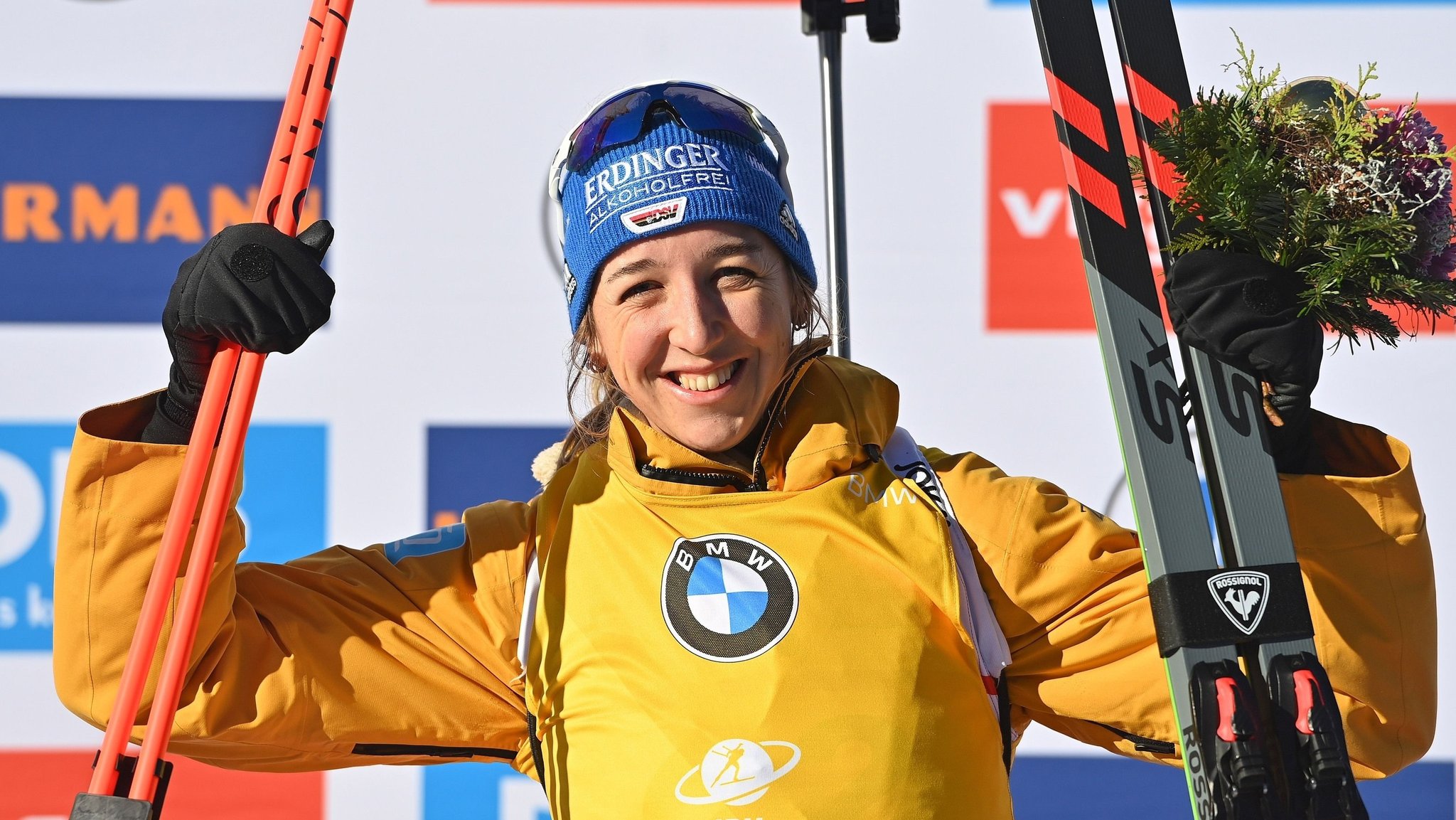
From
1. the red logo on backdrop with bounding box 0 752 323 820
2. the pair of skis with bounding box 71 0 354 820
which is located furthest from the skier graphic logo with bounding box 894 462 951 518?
the red logo on backdrop with bounding box 0 752 323 820

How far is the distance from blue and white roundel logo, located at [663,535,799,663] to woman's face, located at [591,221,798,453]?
4.5 inches

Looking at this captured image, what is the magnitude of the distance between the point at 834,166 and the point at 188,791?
1.74 metres

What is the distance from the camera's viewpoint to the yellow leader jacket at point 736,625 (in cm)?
111

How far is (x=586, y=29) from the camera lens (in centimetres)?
239

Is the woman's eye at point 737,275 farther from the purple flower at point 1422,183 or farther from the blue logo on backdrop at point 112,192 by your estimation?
the blue logo on backdrop at point 112,192

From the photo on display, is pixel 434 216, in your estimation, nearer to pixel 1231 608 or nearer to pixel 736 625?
pixel 736 625

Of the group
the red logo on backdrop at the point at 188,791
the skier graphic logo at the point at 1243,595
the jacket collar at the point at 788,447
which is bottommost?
the skier graphic logo at the point at 1243,595

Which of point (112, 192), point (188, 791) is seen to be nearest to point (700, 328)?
point (112, 192)

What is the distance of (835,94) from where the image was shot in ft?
5.95

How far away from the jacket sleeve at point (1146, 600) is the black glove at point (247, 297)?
668mm

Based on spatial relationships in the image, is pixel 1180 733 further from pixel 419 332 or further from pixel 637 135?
pixel 419 332

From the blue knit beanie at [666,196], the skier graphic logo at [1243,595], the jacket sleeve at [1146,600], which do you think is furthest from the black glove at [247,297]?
the skier graphic logo at [1243,595]

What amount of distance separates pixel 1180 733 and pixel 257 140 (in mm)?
2042

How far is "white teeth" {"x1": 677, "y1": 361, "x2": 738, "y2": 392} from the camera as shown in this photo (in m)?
1.26
